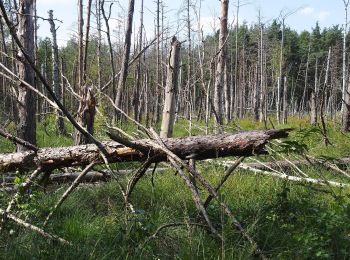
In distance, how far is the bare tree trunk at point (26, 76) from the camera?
515cm

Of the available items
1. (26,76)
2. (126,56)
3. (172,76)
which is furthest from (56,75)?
Result: (172,76)

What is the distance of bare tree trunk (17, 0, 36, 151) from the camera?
5152 millimetres

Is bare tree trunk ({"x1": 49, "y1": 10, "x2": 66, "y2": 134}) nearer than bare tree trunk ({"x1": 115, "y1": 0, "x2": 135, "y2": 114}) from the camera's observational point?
No

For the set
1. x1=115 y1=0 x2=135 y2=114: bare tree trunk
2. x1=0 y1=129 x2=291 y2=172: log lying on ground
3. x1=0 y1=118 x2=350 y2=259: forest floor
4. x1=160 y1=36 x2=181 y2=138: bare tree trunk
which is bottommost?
x1=0 y1=118 x2=350 y2=259: forest floor

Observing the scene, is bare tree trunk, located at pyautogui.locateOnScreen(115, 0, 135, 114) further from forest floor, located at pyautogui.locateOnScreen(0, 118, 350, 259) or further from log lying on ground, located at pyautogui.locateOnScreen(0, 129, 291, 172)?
log lying on ground, located at pyautogui.locateOnScreen(0, 129, 291, 172)

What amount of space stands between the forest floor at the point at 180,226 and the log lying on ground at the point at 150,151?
20 centimetres

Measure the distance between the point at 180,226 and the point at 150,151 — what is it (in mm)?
795

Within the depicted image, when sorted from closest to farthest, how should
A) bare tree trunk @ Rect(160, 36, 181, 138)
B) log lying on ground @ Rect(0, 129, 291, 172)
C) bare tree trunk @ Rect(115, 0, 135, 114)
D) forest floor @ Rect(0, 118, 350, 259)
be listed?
forest floor @ Rect(0, 118, 350, 259) → log lying on ground @ Rect(0, 129, 291, 172) → bare tree trunk @ Rect(160, 36, 181, 138) → bare tree trunk @ Rect(115, 0, 135, 114)

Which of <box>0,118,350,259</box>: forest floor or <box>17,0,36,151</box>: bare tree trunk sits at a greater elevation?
<box>17,0,36,151</box>: bare tree trunk

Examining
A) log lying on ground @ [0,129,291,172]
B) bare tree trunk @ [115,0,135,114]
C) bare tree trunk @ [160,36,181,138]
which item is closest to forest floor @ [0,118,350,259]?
log lying on ground @ [0,129,291,172]

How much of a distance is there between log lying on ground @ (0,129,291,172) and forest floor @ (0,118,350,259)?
20 cm

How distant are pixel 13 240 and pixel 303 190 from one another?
336 centimetres

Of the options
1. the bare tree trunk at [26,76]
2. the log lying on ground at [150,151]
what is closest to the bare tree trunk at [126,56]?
the bare tree trunk at [26,76]

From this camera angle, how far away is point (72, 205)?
4051 millimetres
